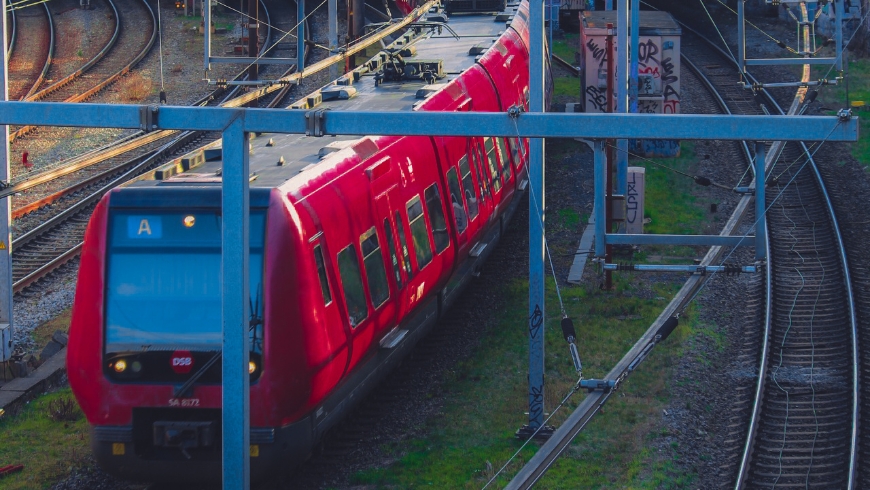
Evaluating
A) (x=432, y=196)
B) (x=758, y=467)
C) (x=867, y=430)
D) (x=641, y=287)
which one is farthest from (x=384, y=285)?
(x=641, y=287)

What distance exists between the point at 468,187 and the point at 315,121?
713cm

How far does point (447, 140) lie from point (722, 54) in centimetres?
2192

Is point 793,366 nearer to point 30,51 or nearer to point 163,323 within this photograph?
point 163,323

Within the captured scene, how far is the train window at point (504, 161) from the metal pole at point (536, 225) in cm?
531

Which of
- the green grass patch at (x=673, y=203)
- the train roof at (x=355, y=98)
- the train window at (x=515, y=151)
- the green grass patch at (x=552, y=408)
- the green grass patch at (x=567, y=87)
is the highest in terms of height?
the train roof at (x=355, y=98)

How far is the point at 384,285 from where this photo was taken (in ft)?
36.9

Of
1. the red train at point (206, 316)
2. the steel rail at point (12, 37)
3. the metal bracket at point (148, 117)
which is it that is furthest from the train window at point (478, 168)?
the steel rail at point (12, 37)

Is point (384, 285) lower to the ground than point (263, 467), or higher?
higher

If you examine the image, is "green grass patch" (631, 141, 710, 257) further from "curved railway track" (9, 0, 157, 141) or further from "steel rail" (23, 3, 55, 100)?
"steel rail" (23, 3, 55, 100)

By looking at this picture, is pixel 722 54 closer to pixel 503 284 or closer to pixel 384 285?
pixel 503 284

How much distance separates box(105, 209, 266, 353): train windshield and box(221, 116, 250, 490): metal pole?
1830mm

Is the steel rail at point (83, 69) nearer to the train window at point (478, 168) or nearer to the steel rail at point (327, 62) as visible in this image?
the steel rail at point (327, 62)

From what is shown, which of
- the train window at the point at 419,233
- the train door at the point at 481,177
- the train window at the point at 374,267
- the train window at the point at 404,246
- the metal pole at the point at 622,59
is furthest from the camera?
the metal pole at the point at 622,59

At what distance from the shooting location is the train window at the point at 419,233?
12.3 meters
